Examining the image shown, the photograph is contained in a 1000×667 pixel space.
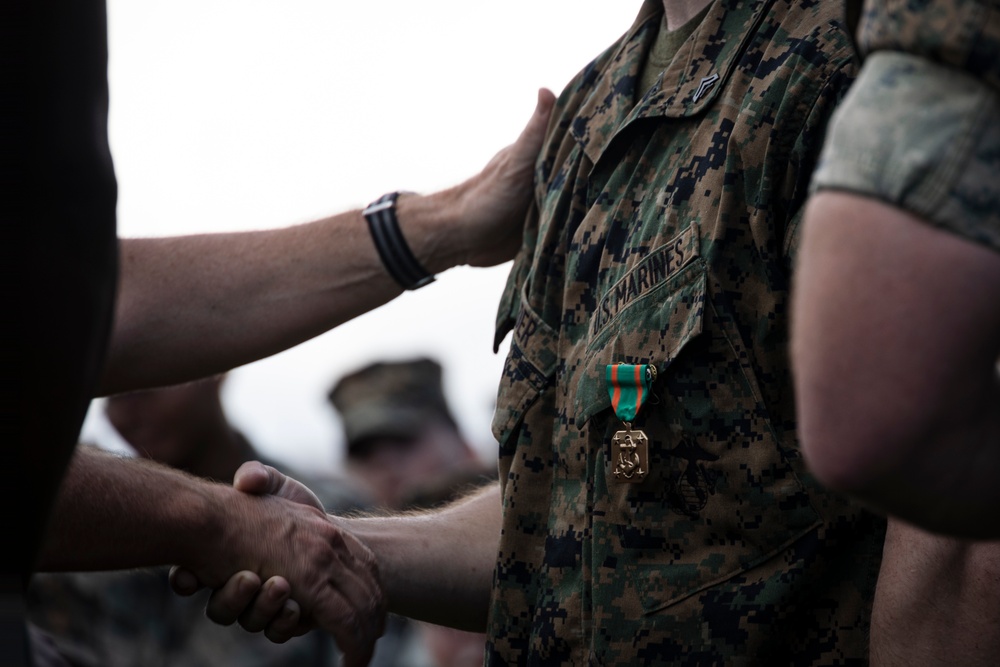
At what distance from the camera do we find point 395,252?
293 cm

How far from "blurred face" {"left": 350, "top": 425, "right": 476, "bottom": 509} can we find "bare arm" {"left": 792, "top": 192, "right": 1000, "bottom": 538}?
6.69 meters

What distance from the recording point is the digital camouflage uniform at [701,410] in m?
1.84

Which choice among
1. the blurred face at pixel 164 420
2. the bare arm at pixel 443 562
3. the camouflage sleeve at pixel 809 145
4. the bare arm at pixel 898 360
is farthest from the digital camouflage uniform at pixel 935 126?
the blurred face at pixel 164 420

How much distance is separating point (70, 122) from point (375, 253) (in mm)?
1923

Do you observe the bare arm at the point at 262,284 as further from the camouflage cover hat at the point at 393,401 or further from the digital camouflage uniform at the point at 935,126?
the camouflage cover hat at the point at 393,401

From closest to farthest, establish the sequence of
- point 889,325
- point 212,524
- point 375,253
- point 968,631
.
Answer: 1. point 889,325
2. point 968,631
3. point 212,524
4. point 375,253

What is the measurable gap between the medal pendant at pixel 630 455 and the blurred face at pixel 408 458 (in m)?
5.73

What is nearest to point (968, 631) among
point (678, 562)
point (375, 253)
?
point (678, 562)

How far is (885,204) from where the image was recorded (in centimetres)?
99

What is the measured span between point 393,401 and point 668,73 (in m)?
→ 5.92

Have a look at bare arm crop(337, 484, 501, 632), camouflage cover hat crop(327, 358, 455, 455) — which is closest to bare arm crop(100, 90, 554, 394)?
bare arm crop(337, 484, 501, 632)

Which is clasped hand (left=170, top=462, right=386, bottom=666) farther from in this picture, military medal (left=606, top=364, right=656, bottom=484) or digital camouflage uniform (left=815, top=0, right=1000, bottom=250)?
digital camouflage uniform (left=815, top=0, right=1000, bottom=250)

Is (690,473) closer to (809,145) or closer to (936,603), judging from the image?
(936,603)

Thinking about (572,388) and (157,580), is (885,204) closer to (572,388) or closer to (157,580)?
(572,388)
